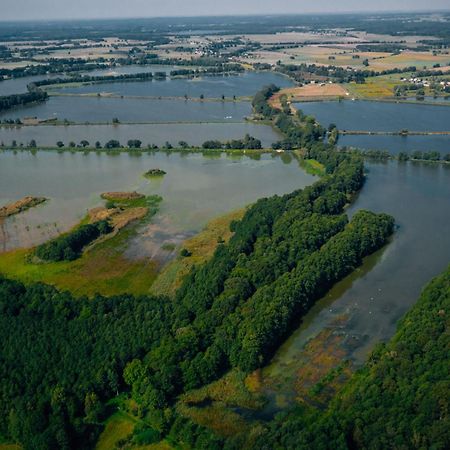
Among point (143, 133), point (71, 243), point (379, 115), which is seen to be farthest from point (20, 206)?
point (379, 115)

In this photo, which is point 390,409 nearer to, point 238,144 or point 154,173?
point 154,173

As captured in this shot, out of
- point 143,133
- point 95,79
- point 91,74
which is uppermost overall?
point 91,74

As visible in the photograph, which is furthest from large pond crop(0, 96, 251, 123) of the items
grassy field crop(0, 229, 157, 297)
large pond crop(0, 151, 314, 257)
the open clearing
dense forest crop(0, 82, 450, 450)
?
dense forest crop(0, 82, 450, 450)

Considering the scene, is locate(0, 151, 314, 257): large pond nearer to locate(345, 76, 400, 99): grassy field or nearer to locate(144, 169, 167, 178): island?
locate(144, 169, 167, 178): island

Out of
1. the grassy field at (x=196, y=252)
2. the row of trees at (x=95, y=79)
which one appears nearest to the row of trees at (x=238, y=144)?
the grassy field at (x=196, y=252)

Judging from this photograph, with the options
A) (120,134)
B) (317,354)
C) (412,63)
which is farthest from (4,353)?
(412,63)

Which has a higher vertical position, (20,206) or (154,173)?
(154,173)
